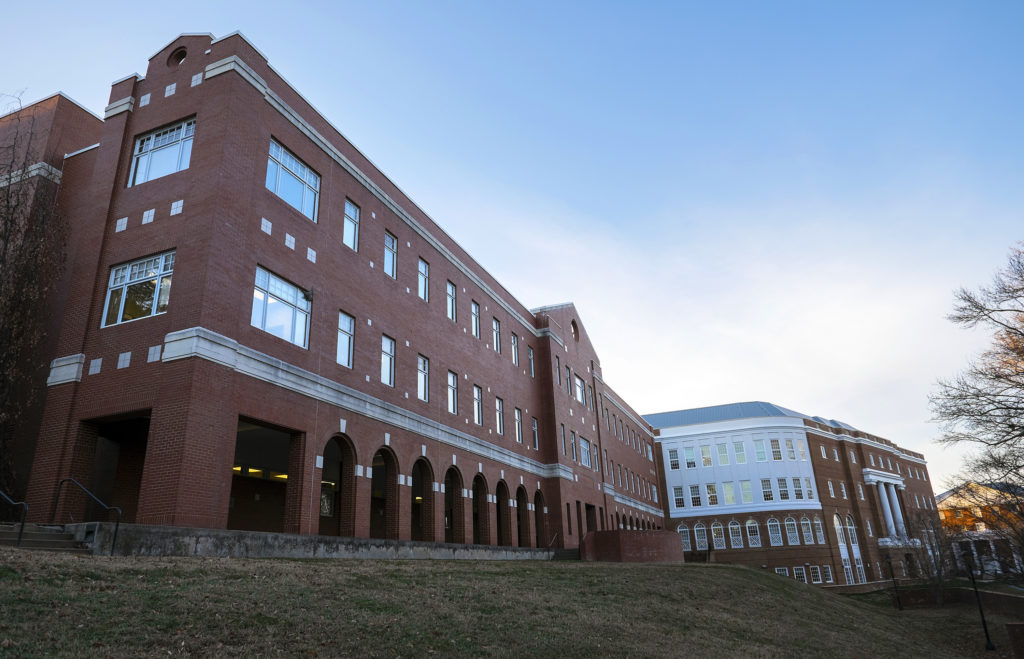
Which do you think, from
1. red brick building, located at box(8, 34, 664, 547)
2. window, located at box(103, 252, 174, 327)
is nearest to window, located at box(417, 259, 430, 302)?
red brick building, located at box(8, 34, 664, 547)

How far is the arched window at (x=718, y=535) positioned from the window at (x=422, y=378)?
53.0m

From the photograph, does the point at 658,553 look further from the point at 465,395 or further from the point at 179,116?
the point at 179,116

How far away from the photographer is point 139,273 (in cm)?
2009

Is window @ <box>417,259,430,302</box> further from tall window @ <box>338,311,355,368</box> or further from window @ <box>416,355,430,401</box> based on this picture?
tall window @ <box>338,311,355,368</box>

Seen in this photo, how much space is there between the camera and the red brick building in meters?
18.2

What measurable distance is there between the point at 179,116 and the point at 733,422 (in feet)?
216

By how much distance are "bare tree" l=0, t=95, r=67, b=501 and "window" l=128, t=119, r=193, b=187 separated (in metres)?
3.19

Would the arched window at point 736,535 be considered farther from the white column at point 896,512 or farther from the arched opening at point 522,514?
the arched opening at point 522,514

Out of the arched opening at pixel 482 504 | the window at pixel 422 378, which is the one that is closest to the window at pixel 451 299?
the window at pixel 422 378

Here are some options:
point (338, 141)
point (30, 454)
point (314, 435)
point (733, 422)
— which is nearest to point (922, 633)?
point (314, 435)

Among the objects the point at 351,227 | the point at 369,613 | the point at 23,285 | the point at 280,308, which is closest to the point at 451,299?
the point at 351,227

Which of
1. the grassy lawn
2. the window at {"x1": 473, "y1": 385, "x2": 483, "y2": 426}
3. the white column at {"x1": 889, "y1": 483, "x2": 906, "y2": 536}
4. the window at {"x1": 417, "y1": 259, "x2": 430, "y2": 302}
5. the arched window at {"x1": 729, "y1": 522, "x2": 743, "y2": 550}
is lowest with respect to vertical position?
the grassy lawn

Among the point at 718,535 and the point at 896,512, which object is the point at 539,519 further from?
the point at 896,512

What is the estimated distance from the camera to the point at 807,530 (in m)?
67.7
